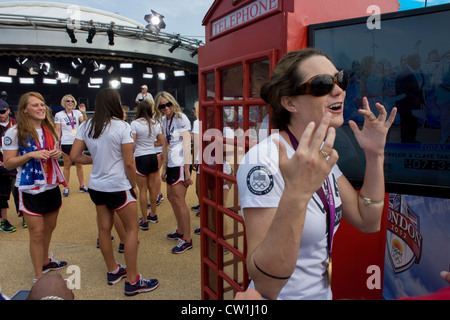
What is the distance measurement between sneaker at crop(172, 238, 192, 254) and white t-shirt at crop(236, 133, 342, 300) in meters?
2.81

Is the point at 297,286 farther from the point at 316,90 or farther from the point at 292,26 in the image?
the point at 292,26

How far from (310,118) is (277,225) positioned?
527 millimetres

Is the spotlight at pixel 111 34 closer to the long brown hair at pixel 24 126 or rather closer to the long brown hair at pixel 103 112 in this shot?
the long brown hair at pixel 24 126

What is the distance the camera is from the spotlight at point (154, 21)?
1351 cm

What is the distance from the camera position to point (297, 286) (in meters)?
1.15

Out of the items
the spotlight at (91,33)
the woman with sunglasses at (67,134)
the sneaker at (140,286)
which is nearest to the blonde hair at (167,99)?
the sneaker at (140,286)

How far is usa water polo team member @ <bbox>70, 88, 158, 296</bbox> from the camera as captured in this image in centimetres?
281

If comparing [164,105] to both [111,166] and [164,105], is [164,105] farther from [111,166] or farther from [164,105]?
[111,166]

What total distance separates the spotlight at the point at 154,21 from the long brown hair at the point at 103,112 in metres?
12.1

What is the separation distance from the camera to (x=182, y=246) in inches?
151

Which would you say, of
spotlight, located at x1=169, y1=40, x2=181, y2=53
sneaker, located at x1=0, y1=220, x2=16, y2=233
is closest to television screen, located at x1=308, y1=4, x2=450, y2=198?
sneaker, located at x1=0, y1=220, x2=16, y2=233

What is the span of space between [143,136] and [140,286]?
203 cm

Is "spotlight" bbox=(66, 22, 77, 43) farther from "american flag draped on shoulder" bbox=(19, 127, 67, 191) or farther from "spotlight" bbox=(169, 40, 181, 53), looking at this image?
"american flag draped on shoulder" bbox=(19, 127, 67, 191)

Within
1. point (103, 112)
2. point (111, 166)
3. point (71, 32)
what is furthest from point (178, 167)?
point (71, 32)
